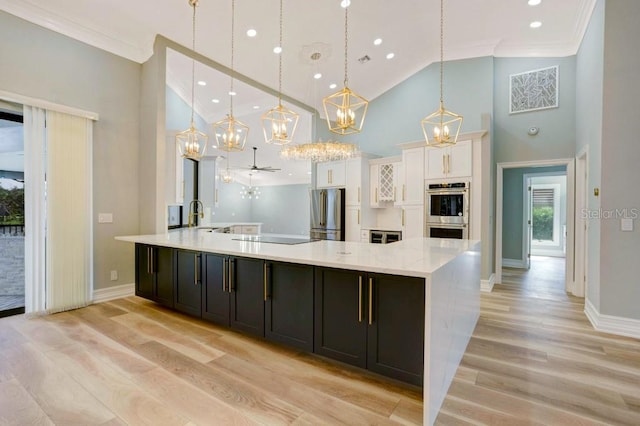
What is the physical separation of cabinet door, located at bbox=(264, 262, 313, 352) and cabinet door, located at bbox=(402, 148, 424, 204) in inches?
134

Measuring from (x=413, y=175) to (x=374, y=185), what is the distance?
1.00 metres

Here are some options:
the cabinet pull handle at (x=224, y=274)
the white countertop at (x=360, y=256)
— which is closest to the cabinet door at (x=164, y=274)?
the white countertop at (x=360, y=256)

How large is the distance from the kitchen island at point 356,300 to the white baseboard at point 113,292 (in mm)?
1631

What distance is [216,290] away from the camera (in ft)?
10.1

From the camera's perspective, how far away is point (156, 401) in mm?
1968

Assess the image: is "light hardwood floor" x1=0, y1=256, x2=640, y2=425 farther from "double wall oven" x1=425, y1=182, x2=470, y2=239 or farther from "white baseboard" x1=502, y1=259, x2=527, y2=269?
"white baseboard" x1=502, y1=259, x2=527, y2=269

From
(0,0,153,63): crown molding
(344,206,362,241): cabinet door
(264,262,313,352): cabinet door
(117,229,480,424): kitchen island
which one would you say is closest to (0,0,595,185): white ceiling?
(0,0,153,63): crown molding

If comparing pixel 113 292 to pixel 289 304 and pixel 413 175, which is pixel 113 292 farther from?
pixel 413 175

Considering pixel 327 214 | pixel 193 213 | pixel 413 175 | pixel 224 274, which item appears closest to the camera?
pixel 224 274

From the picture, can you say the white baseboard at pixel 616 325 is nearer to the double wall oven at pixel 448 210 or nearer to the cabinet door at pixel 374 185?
the double wall oven at pixel 448 210

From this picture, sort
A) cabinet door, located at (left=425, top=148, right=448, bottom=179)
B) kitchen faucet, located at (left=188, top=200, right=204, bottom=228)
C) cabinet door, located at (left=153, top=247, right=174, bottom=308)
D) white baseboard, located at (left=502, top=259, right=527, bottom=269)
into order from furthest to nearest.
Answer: white baseboard, located at (left=502, top=259, right=527, bottom=269) → kitchen faucet, located at (left=188, top=200, right=204, bottom=228) → cabinet door, located at (left=425, top=148, right=448, bottom=179) → cabinet door, located at (left=153, top=247, right=174, bottom=308)

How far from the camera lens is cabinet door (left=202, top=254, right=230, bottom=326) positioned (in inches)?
117

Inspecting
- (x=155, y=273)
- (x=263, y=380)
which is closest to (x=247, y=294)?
(x=263, y=380)

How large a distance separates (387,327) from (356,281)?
366 mm
